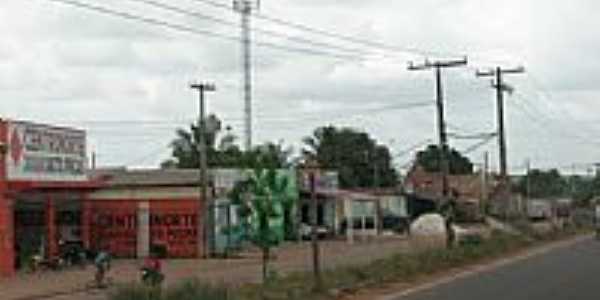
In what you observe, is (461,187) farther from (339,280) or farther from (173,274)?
(339,280)

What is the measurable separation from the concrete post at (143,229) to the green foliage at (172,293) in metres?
37.8

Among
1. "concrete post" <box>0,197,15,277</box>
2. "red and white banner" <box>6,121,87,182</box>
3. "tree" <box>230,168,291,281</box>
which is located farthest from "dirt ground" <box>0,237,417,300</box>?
"red and white banner" <box>6,121,87,182</box>

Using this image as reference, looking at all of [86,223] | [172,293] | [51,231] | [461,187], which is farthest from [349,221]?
[172,293]

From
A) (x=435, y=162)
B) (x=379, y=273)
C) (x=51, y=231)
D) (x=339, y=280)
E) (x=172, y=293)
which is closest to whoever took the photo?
(x=172, y=293)

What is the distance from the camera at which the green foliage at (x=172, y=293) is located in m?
23.8

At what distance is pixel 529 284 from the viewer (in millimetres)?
31297

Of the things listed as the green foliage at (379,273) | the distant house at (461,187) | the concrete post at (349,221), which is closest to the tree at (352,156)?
the distant house at (461,187)

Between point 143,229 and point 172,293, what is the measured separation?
3932 cm

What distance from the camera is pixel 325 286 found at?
31547 millimetres

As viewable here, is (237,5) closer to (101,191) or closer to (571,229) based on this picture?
→ (101,191)

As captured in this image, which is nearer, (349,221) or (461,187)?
(349,221)

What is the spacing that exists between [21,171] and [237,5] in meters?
15.4

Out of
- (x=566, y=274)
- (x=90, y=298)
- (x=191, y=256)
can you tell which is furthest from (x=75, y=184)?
(x=566, y=274)

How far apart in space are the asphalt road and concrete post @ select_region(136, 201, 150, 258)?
75.6 feet
